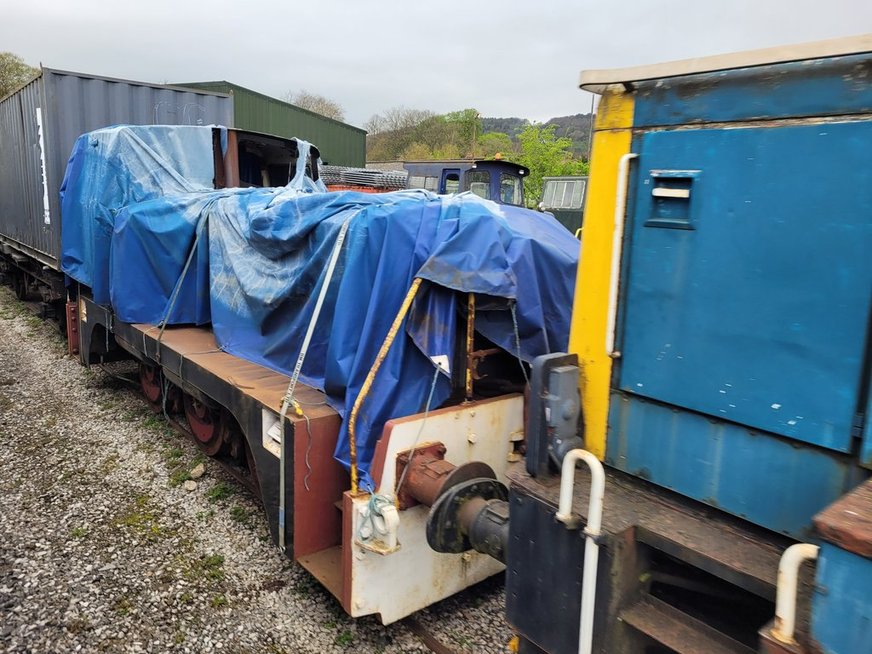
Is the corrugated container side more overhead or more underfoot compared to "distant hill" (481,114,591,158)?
more underfoot

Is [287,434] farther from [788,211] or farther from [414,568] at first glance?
[788,211]

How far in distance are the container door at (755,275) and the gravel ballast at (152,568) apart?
2051 millimetres

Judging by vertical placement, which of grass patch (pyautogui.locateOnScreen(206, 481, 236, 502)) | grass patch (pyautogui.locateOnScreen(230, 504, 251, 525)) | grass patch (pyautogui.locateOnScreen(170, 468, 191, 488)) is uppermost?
grass patch (pyautogui.locateOnScreen(170, 468, 191, 488))

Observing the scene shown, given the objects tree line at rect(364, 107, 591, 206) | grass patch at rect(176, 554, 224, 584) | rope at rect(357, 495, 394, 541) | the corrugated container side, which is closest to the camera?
rope at rect(357, 495, 394, 541)

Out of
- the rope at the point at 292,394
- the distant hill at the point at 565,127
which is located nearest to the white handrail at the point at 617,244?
the rope at the point at 292,394

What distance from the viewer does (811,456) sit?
1.71m

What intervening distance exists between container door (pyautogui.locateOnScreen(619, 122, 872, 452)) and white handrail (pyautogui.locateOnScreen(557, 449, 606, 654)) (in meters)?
0.39

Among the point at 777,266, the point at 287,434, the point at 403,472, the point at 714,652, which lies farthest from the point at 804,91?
the point at 287,434

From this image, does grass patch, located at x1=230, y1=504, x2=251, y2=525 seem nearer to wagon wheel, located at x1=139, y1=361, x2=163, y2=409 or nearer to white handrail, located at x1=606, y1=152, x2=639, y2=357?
wagon wheel, located at x1=139, y1=361, x2=163, y2=409

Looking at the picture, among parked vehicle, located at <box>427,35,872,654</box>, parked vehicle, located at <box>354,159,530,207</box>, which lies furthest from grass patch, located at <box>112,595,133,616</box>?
parked vehicle, located at <box>354,159,530,207</box>

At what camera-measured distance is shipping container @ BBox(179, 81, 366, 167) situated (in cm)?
2320

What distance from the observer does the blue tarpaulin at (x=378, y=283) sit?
3.12 m

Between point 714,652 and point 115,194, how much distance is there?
5944 mm

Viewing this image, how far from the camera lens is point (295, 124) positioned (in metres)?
26.0
